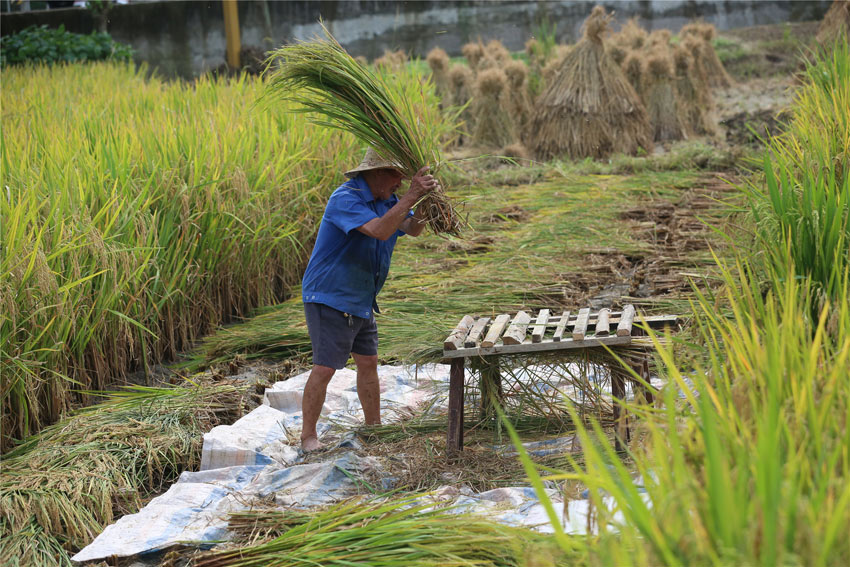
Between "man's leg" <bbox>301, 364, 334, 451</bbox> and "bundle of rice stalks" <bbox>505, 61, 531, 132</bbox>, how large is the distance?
23.1 feet

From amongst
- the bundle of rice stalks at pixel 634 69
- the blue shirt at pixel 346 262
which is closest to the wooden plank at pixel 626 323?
the blue shirt at pixel 346 262

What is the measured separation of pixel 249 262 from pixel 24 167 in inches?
44.3

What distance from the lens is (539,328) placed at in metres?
2.82

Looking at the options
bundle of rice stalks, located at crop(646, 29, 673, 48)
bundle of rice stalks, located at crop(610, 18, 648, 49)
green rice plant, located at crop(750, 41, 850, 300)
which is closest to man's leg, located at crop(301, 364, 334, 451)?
green rice plant, located at crop(750, 41, 850, 300)

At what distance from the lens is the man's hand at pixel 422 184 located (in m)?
2.82

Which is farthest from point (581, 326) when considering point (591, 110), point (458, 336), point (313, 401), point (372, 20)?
point (372, 20)

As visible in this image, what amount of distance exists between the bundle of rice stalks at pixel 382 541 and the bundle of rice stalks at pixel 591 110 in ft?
22.6

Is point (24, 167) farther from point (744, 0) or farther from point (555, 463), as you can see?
point (744, 0)

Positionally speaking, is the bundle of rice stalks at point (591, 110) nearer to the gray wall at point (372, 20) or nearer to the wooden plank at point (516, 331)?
the gray wall at point (372, 20)

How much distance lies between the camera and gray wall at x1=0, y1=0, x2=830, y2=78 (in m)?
13.4

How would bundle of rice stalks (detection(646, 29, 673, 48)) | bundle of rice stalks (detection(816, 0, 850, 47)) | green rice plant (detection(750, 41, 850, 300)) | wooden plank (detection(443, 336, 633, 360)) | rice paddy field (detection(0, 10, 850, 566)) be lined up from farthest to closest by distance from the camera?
bundle of rice stalks (detection(646, 29, 673, 48)) → bundle of rice stalks (detection(816, 0, 850, 47)) → wooden plank (detection(443, 336, 633, 360)) → green rice plant (detection(750, 41, 850, 300)) → rice paddy field (detection(0, 10, 850, 566))

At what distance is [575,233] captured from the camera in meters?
5.43

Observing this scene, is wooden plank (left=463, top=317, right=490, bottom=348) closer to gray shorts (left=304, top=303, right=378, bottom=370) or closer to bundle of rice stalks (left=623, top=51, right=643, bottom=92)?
gray shorts (left=304, top=303, right=378, bottom=370)

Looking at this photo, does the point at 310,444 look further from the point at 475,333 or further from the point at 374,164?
the point at 374,164
